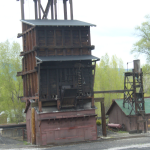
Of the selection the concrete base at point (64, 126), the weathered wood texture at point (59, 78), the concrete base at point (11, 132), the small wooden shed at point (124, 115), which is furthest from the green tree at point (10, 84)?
the weathered wood texture at point (59, 78)

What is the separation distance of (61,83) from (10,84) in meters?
19.9

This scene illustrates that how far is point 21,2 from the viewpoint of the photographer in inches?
1152

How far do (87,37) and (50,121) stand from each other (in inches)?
377

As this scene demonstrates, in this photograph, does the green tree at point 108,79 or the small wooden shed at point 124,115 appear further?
the green tree at point 108,79

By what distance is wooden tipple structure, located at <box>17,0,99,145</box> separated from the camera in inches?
979

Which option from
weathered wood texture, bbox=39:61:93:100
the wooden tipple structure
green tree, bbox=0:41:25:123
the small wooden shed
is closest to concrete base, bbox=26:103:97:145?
the wooden tipple structure

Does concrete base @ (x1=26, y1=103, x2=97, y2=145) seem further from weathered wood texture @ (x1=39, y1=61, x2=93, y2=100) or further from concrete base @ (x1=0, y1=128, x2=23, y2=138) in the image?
concrete base @ (x1=0, y1=128, x2=23, y2=138)

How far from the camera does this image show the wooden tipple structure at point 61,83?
81.6 feet

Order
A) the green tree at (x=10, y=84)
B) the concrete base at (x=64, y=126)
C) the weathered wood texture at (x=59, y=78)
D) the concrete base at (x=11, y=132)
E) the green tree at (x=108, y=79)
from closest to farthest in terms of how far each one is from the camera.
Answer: the concrete base at (x=64, y=126), the weathered wood texture at (x=59, y=78), the concrete base at (x=11, y=132), the green tree at (x=10, y=84), the green tree at (x=108, y=79)

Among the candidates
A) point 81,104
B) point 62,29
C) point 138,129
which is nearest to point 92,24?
point 62,29

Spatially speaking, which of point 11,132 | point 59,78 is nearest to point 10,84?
point 11,132

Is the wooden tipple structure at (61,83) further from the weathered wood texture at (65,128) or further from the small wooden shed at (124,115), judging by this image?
the small wooden shed at (124,115)

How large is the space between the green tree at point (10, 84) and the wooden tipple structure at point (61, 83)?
16592 millimetres

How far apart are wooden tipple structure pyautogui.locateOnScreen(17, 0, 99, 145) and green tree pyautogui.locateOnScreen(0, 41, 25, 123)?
16.6 meters
